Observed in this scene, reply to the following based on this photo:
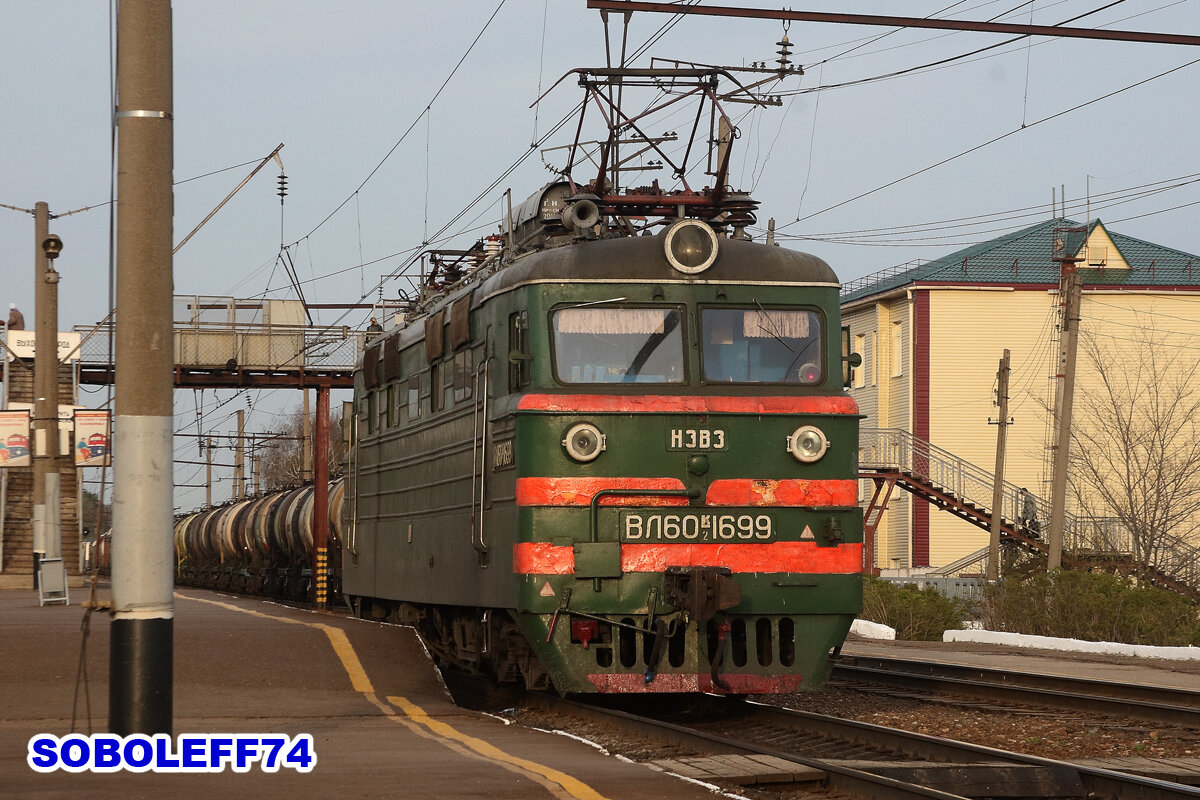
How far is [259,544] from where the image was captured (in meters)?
39.3

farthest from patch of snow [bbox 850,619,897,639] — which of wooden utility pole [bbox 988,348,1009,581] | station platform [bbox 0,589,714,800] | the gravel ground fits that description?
the gravel ground

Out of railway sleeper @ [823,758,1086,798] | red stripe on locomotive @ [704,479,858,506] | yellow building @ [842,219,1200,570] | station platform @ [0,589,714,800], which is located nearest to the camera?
station platform @ [0,589,714,800]

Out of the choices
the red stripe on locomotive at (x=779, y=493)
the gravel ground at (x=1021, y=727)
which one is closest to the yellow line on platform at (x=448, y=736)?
the red stripe on locomotive at (x=779, y=493)

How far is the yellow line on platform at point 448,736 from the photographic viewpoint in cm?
792

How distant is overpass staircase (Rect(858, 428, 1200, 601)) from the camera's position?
35031mm

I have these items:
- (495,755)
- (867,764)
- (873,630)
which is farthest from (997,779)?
(873,630)

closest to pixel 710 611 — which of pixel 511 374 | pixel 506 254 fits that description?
pixel 511 374

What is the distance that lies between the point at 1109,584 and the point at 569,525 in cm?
1714

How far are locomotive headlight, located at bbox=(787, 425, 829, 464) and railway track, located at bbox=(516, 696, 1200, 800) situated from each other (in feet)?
6.28

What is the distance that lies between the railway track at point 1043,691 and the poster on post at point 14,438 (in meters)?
16.2

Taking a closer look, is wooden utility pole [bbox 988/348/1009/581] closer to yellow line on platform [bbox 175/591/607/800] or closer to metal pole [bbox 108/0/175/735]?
yellow line on platform [bbox 175/591/607/800]

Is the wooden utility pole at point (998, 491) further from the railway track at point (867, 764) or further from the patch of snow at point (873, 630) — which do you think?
the railway track at point (867, 764)

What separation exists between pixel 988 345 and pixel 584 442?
114 ft

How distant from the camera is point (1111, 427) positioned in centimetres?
4491
